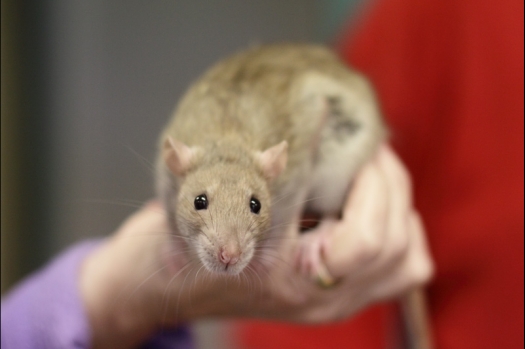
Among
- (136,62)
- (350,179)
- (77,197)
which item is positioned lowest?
(350,179)

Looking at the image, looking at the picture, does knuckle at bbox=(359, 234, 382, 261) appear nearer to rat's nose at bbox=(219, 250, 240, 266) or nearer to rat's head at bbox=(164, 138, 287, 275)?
rat's head at bbox=(164, 138, 287, 275)

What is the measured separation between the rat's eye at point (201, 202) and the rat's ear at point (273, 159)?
0.62 feet

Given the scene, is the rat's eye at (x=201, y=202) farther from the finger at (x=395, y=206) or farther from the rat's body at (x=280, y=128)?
the finger at (x=395, y=206)

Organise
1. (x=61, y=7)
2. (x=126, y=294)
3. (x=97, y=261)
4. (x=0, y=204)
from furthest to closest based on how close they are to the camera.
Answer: (x=61, y=7) < (x=0, y=204) < (x=97, y=261) < (x=126, y=294)

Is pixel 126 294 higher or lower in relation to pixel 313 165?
lower

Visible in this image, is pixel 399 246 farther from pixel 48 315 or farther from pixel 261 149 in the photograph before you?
pixel 48 315

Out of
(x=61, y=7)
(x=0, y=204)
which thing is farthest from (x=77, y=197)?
(x=61, y=7)

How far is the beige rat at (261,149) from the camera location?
4.04 ft

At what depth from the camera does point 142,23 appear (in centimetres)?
407

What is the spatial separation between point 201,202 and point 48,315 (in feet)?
2.35

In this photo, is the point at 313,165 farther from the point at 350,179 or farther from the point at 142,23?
the point at 142,23

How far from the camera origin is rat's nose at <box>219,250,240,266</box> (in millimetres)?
1142

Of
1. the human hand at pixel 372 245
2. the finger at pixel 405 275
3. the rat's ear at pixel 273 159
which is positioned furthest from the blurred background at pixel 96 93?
the rat's ear at pixel 273 159

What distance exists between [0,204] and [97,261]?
1943 millimetres
